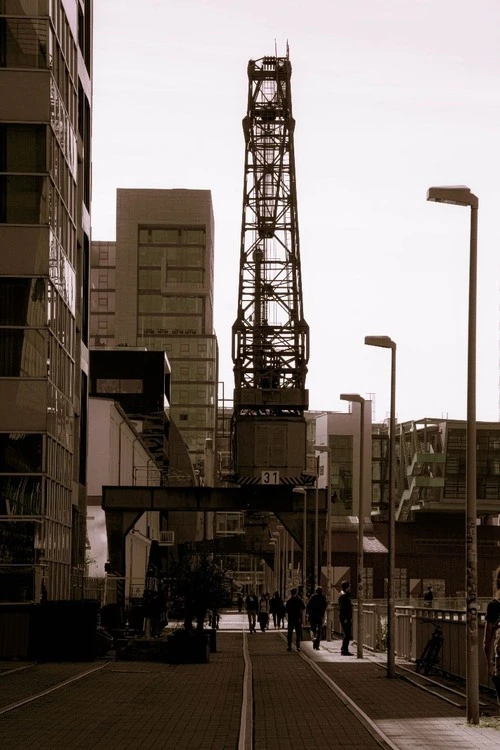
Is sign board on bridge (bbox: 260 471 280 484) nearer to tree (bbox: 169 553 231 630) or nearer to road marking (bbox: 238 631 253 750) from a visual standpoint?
tree (bbox: 169 553 231 630)

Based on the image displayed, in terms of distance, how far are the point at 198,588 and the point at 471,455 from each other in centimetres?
1751

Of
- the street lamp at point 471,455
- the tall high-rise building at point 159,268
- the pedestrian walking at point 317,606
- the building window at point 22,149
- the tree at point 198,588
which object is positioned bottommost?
the pedestrian walking at point 317,606

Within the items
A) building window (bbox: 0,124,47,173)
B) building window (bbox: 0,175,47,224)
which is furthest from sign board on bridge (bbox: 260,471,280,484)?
building window (bbox: 0,124,47,173)

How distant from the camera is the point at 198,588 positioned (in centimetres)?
3662

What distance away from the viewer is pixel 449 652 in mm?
28609

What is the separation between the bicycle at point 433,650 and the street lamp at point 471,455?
32.2 feet

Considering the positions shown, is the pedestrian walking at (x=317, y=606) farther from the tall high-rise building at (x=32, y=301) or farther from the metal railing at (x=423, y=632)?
the tall high-rise building at (x=32, y=301)

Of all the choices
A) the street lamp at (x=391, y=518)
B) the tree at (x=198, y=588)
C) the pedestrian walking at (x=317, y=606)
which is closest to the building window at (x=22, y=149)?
the street lamp at (x=391, y=518)

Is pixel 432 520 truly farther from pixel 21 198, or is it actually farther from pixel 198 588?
pixel 21 198

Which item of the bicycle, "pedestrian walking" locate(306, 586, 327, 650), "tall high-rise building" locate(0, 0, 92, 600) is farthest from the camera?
"pedestrian walking" locate(306, 586, 327, 650)

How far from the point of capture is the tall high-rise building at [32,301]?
36.3 metres

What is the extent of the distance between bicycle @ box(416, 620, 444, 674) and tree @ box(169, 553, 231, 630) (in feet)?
24.4

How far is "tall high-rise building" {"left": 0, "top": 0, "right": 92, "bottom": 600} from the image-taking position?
3628cm

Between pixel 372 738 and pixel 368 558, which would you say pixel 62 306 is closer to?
pixel 372 738
